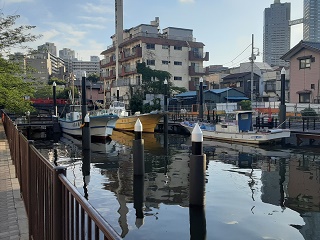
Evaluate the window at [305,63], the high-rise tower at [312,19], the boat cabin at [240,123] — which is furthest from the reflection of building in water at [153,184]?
the high-rise tower at [312,19]

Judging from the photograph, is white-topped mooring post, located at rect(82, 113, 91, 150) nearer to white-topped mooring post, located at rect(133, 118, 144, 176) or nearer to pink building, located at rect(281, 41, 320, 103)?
white-topped mooring post, located at rect(133, 118, 144, 176)

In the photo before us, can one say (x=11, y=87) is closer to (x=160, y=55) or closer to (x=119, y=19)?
(x=160, y=55)

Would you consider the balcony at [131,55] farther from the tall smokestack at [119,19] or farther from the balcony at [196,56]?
the balcony at [196,56]

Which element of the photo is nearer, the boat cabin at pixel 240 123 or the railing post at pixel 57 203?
the railing post at pixel 57 203

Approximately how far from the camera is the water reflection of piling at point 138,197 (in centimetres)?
874

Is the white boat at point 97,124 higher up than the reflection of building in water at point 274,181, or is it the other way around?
the white boat at point 97,124

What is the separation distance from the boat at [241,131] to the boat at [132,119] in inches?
245

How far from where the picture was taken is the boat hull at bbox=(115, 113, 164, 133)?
33.5 m

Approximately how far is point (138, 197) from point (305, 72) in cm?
3545

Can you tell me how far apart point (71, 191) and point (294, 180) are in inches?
498

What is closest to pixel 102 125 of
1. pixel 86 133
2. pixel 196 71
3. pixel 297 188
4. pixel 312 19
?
pixel 86 133

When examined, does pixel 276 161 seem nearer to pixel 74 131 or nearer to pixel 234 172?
pixel 234 172

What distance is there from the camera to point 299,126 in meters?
28.3

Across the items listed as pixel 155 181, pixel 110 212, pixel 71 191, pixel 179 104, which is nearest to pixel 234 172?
pixel 155 181
